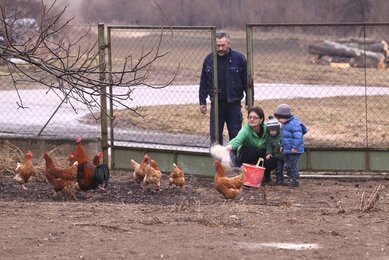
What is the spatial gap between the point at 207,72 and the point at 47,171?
305cm

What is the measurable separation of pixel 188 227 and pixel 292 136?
13.1 ft

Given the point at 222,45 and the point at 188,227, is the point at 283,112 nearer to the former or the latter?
the point at 222,45

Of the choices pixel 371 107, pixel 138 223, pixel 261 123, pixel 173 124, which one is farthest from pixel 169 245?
pixel 371 107

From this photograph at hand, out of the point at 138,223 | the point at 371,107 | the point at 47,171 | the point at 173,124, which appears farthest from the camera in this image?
the point at 371,107

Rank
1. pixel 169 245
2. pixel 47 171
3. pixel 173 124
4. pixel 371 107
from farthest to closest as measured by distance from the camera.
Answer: pixel 371 107, pixel 173 124, pixel 47 171, pixel 169 245

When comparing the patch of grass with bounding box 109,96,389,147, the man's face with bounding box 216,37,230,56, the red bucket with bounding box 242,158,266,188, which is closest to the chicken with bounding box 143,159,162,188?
the red bucket with bounding box 242,158,266,188

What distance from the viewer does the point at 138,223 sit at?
350 inches

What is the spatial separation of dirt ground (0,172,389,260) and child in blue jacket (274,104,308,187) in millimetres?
869

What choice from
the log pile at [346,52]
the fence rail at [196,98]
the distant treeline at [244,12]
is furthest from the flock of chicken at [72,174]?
the distant treeline at [244,12]

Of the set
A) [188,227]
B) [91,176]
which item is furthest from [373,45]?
[188,227]

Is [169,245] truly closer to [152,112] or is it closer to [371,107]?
[152,112]

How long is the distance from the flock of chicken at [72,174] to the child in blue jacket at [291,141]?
2297 mm

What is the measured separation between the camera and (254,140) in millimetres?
12594

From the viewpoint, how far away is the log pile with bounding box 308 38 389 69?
3158 centimetres
